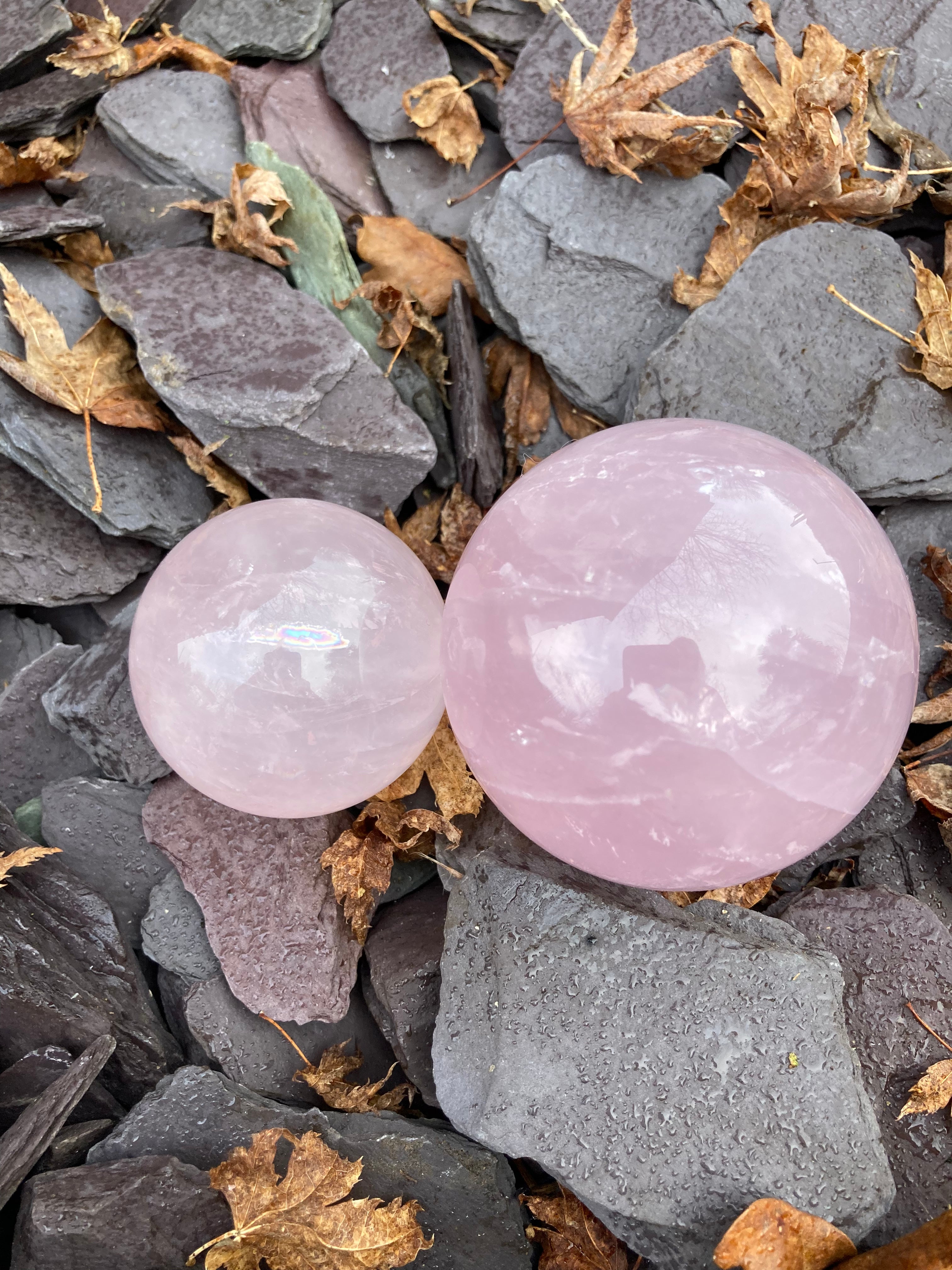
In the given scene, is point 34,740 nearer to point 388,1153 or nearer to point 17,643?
point 17,643

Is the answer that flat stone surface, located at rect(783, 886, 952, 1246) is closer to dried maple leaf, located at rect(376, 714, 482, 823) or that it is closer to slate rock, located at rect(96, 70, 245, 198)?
dried maple leaf, located at rect(376, 714, 482, 823)

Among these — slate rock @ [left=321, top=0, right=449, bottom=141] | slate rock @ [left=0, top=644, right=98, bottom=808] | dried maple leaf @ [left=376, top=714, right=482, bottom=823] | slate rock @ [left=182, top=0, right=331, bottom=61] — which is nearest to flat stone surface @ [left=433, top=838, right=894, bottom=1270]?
dried maple leaf @ [left=376, top=714, right=482, bottom=823]

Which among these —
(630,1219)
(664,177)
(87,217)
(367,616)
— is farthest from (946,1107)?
(87,217)

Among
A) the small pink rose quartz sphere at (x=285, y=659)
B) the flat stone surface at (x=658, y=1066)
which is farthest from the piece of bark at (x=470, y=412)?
the flat stone surface at (x=658, y=1066)

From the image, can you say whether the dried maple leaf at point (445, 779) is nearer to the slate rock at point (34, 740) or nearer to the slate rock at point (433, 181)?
the slate rock at point (34, 740)

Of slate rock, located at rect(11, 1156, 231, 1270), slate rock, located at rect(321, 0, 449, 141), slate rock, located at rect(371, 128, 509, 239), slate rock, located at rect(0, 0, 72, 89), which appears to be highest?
slate rock, located at rect(0, 0, 72, 89)

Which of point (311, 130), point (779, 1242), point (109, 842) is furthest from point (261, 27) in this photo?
point (779, 1242)

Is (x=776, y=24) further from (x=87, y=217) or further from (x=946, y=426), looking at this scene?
(x=87, y=217)
